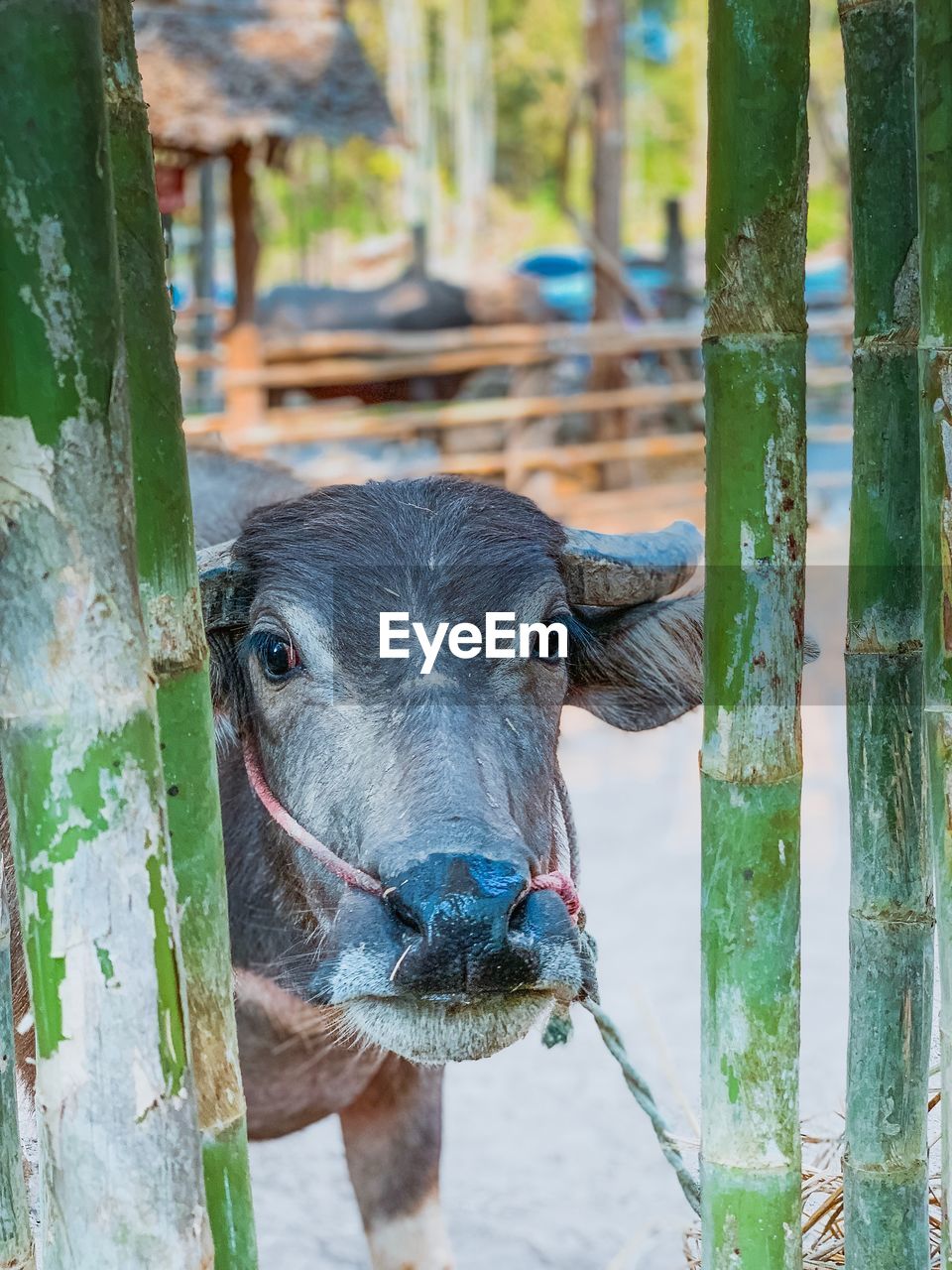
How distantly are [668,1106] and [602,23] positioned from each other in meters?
8.90

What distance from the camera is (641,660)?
7.29 feet

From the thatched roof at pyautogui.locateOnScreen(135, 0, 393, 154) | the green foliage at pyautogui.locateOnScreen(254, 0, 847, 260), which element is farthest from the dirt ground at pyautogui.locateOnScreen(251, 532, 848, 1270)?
the green foliage at pyautogui.locateOnScreen(254, 0, 847, 260)

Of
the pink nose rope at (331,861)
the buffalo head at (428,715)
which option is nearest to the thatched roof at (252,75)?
the buffalo head at (428,715)

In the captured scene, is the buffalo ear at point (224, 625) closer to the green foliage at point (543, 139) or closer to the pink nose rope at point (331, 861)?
the pink nose rope at point (331, 861)

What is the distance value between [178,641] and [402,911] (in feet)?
1.40

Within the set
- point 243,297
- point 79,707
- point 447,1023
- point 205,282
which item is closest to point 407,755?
point 447,1023

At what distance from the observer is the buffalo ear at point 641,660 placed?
219cm

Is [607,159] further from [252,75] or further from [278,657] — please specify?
[278,657]

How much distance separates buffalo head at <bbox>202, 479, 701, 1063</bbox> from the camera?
1517mm

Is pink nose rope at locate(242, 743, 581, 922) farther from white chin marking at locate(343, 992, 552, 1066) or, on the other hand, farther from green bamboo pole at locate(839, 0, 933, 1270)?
green bamboo pole at locate(839, 0, 933, 1270)

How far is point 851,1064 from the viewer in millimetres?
1522

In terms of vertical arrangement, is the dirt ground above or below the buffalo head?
below

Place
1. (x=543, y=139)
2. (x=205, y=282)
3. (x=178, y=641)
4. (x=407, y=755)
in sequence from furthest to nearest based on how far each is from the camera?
1. (x=543, y=139)
2. (x=205, y=282)
3. (x=407, y=755)
4. (x=178, y=641)

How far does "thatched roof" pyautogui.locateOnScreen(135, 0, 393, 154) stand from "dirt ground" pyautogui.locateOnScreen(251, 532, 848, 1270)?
6348mm
